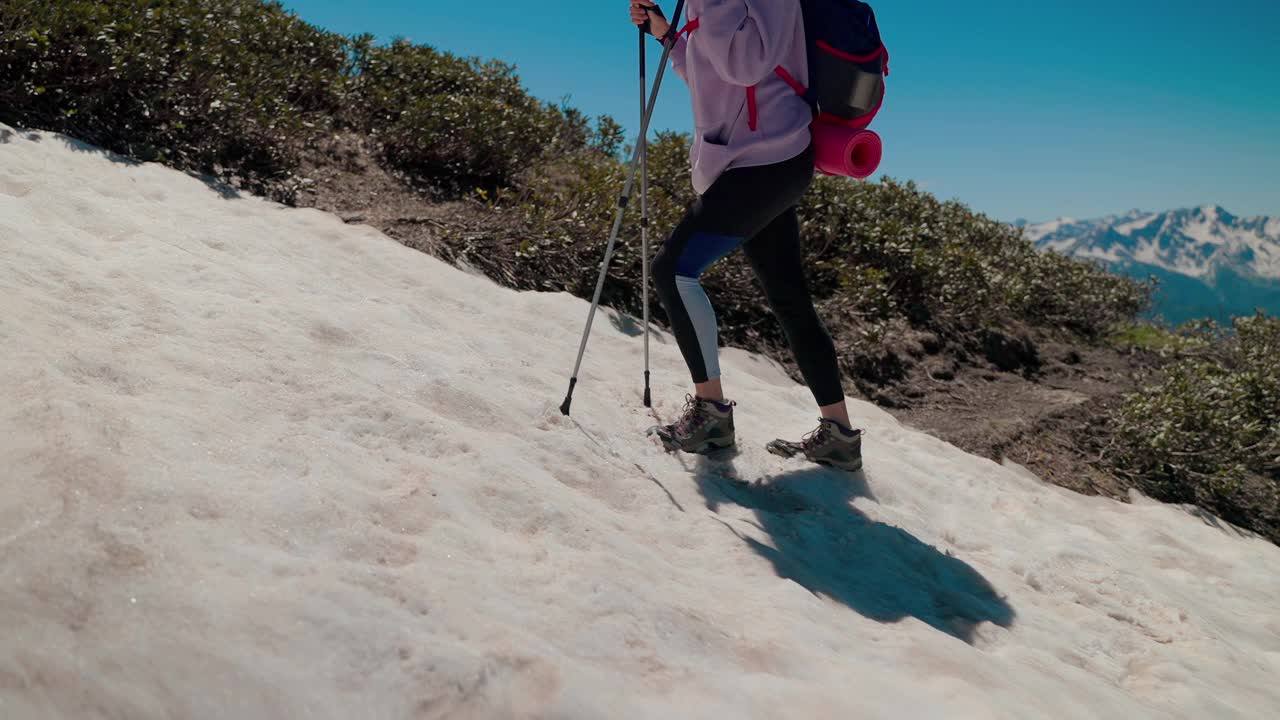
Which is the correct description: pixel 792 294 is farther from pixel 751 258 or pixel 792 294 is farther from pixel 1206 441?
pixel 1206 441

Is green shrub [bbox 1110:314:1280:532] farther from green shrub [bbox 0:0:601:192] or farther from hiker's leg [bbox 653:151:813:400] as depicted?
green shrub [bbox 0:0:601:192]

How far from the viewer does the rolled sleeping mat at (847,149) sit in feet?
12.2

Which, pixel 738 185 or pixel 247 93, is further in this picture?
pixel 247 93

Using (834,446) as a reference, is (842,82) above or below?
above

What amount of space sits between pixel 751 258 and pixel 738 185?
55 cm

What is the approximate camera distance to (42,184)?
4852mm

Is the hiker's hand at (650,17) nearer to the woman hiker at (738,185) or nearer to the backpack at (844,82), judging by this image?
the woman hiker at (738,185)

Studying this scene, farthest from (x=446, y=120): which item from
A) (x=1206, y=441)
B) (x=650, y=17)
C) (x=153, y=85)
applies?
(x=1206, y=441)

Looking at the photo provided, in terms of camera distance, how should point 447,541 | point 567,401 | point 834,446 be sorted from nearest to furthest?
point 447,541, point 567,401, point 834,446

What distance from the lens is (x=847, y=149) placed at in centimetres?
372

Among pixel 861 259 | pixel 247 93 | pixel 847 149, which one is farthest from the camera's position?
pixel 861 259

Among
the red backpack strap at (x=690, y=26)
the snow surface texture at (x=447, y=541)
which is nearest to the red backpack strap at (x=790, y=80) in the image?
the red backpack strap at (x=690, y=26)

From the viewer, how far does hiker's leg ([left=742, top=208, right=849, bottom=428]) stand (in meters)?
4.11

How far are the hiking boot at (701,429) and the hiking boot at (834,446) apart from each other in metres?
0.51
